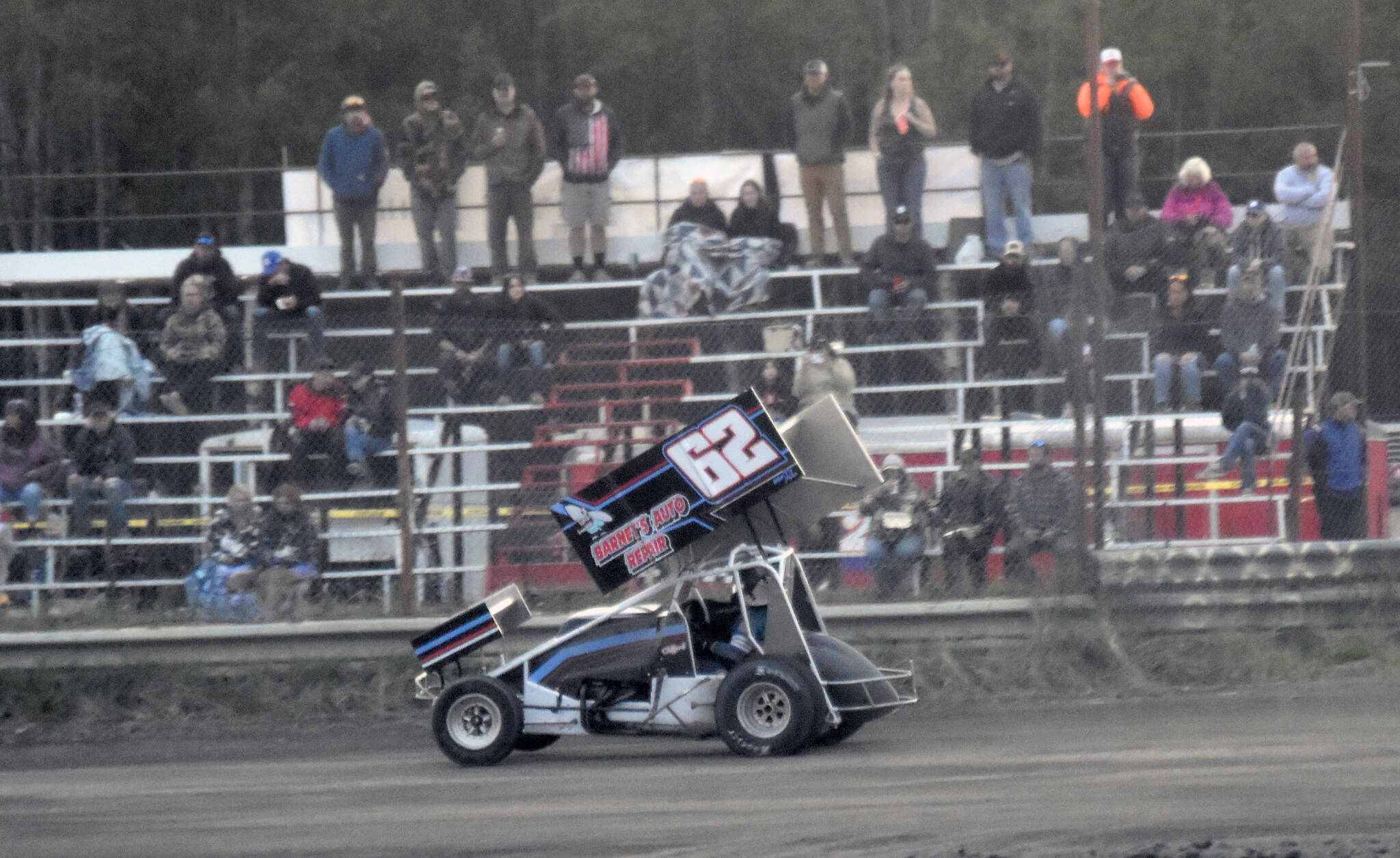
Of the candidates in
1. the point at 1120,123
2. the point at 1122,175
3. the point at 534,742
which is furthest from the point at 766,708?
the point at 1120,123

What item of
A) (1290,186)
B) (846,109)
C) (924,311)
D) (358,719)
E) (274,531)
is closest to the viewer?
(358,719)

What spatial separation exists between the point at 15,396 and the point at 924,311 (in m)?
8.51

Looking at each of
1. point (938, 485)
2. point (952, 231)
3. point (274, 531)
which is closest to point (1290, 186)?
point (952, 231)

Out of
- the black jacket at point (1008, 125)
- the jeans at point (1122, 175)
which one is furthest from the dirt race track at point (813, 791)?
the black jacket at point (1008, 125)

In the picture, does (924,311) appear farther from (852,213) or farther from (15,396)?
(15,396)

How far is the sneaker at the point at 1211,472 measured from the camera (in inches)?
462

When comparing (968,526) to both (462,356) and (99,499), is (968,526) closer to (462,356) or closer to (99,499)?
(462,356)

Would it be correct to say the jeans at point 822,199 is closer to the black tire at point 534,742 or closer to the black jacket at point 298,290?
the black jacket at point 298,290

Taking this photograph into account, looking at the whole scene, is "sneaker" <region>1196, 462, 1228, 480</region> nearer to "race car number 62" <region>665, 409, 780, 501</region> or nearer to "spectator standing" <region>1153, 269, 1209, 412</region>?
"spectator standing" <region>1153, 269, 1209, 412</region>

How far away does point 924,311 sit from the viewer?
14289 millimetres

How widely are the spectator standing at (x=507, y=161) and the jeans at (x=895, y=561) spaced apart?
6688 millimetres

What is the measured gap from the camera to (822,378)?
12625 millimetres

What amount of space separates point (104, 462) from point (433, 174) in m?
5.65

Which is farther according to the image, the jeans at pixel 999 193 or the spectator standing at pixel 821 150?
the spectator standing at pixel 821 150
